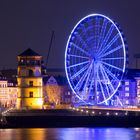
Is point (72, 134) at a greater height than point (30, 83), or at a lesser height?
lesser

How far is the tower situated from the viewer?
12531cm

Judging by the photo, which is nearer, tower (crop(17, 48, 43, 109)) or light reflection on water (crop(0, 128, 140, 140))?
light reflection on water (crop(0, 128, 140, 140))

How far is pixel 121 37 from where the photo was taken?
98062 mm

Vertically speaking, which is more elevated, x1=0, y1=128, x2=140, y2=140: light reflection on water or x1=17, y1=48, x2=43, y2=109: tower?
x1=17, y1=48, x2=43, y2=109: tower

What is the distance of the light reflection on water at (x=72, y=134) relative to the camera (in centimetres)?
7725

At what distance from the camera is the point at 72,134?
81.3m

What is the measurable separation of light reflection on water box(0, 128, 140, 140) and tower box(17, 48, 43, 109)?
36964mm

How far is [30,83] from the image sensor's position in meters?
126

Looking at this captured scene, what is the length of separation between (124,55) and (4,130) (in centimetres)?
1770

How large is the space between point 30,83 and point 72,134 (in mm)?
45173

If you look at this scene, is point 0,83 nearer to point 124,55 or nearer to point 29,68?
point 29,68

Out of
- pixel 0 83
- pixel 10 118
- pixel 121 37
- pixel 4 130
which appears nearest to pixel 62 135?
pixel 4 130

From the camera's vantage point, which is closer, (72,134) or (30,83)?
(72,134)

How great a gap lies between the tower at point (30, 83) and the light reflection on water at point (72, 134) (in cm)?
3696
